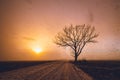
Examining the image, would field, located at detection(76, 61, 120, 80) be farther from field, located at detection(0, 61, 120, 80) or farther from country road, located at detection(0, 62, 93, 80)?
country road, located at detection(0, 62, 93, 80)

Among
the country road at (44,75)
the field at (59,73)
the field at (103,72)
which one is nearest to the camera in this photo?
the country road at (44,75)

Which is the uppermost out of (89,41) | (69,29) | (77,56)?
(69,29)

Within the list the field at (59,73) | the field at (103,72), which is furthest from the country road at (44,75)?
the field at (103,72)

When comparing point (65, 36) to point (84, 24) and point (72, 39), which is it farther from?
point (84, 24)

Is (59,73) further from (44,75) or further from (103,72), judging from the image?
(103,72)

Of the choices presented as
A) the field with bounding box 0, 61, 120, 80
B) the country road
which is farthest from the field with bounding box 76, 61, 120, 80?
the country road

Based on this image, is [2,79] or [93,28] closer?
[2,79]

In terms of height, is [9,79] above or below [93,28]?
below

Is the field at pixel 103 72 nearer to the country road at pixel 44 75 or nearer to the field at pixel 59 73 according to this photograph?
the field at pixel 59 73

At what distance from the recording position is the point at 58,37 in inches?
2719

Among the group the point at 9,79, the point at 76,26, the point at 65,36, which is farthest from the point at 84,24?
the point at 9,79

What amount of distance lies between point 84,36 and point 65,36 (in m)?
6.19

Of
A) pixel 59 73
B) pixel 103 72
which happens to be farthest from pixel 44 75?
pixel 103 72

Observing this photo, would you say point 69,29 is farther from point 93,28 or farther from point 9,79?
point 9,79
